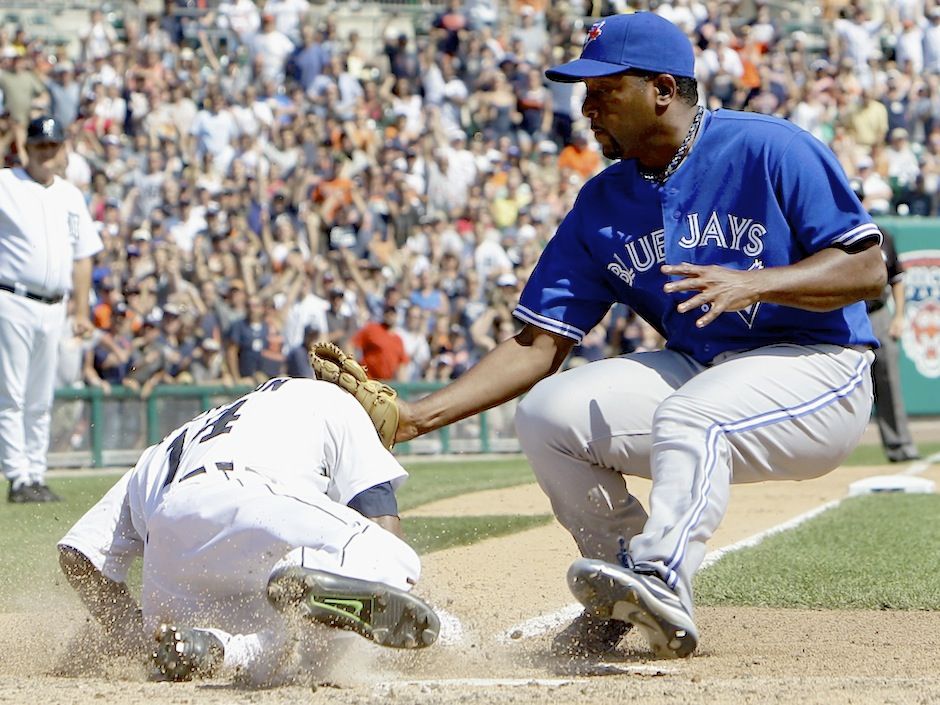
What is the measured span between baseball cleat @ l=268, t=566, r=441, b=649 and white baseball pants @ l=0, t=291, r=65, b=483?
621 centimetres

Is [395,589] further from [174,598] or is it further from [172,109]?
[172,109]

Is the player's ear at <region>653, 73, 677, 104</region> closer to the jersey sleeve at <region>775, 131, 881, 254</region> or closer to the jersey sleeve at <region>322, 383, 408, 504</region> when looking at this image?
the jersey sleeve at <region>775, 131, 881, 254</region>

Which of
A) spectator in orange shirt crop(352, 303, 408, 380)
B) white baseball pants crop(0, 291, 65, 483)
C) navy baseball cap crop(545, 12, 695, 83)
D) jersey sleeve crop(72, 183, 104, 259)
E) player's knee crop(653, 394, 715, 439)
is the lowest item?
spectator in orange shirt crop(352, 303, 408, 380)

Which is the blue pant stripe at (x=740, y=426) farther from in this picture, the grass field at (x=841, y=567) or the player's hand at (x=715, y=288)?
the grass field at (x=841, y=567)

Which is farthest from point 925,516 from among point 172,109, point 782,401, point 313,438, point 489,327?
point 172,109

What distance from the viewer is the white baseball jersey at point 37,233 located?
9.40 m

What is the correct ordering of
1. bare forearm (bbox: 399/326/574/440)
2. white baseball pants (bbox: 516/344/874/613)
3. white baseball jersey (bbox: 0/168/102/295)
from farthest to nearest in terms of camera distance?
white baseball jersey (bbox: 0/168/102/295) → bare forearm (bbox: 399/326/574/440) → white baseball pants (bbox: 516/344/874/613)

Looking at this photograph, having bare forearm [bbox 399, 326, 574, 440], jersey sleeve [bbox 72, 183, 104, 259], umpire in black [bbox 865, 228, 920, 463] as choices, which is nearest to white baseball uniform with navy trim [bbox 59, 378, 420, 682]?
bare forearm [bbox 399, 326, 574, 440]

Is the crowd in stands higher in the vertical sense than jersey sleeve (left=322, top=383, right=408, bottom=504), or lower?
lower

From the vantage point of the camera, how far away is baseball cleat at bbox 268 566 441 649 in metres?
3.69

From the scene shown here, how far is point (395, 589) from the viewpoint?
3723mm

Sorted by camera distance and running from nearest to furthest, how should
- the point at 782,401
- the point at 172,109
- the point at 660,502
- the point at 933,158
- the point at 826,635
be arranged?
the point at 660,502
the point at 782,401
the point at 826,635
the point at 172,109
the point at 933,158

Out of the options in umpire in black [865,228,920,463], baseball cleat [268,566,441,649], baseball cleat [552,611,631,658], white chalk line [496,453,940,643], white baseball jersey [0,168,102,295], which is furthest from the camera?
umpire in black [865,228,920,463]

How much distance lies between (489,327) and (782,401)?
1133 centimetres
